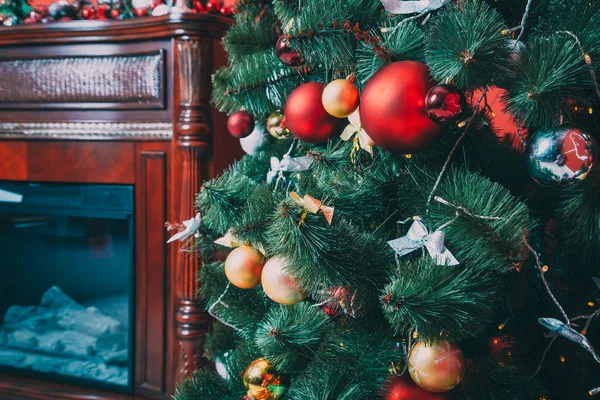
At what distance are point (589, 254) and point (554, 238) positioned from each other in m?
0.12

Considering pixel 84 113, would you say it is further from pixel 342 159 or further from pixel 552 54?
pixel 552 54

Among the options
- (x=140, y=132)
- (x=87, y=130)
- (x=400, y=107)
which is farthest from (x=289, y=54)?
(x=87, y=130)

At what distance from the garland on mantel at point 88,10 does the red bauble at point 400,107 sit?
0.68 m

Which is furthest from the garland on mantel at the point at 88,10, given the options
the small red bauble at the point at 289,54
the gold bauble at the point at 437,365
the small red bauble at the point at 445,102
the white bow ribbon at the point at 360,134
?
the gold bauble at the point at 437,365

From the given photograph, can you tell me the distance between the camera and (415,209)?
2.22ft

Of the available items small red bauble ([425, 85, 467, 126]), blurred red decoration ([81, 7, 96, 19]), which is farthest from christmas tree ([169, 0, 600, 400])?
blurred red decoration ([81, 7, 96, 19])

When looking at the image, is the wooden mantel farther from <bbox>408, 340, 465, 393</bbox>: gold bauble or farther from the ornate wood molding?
<bbox>408, 340, 465, 393</bbox>: gold bauble

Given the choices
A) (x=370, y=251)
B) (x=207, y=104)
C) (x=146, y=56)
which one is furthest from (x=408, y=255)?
(x=146, y=56)

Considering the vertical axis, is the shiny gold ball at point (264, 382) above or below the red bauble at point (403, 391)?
below

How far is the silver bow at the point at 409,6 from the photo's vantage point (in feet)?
2.02

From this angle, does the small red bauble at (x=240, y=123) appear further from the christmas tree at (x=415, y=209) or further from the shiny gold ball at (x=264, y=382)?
the shiny gold ball at (x=264, y=382)

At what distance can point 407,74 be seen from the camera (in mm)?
579

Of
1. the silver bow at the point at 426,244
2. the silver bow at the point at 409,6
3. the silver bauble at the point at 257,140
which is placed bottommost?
the silver bauble at the point at 257,140

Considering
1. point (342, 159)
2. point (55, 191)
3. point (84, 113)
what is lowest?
point (55, 191)
